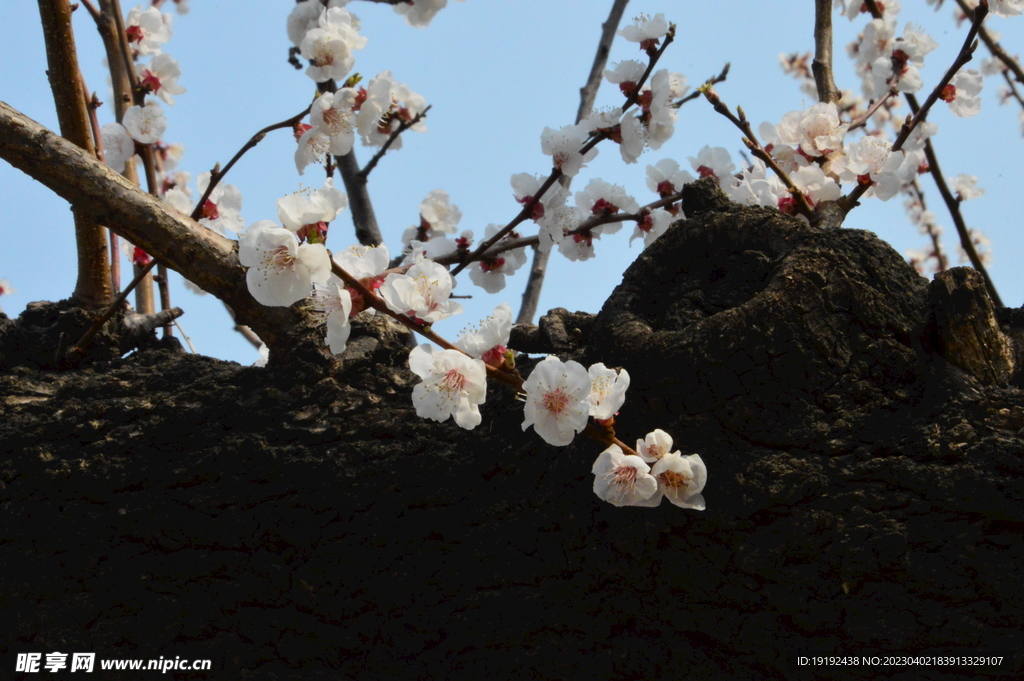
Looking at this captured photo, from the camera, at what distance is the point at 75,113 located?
5.30ft

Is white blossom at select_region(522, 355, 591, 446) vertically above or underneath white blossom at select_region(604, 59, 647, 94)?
underneath

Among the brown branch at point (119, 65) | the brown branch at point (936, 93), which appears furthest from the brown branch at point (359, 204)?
the brown branch at point (936, 93)

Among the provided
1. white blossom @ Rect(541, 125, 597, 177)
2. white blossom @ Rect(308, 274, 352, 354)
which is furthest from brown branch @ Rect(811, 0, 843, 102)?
white blossom @ Rect(308, 274, 352, 354)

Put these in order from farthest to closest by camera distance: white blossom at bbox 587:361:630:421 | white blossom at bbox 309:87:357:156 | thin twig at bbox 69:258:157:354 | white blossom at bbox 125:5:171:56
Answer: white blossom at bbox 125:5:171:56, white blossom at bbox 309:87:357:156, thin twig at bbox 69:258:157:354, white blossom at bbox 587:361:630:421

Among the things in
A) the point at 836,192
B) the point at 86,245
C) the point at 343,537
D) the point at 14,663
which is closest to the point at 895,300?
the point at 836,192

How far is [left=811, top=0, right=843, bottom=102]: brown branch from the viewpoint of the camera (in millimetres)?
2197

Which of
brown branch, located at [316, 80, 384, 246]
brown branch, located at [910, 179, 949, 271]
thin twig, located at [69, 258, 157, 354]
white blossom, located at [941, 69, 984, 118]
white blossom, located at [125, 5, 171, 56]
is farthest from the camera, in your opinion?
brown branch, located at [910, 179, 949, 271]

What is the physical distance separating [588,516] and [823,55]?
1902 mm

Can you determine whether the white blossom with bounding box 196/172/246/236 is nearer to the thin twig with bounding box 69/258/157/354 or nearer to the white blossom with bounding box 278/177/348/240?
the thin twig with bounding box 69/258/157/354

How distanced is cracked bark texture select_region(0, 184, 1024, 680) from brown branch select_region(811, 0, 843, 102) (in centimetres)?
114

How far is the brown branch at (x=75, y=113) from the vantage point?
160 cm

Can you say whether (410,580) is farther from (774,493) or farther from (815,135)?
Result: (815,135)

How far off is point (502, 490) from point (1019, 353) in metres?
0.96

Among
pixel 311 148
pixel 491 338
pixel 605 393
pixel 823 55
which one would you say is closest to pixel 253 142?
pixel 311 148
